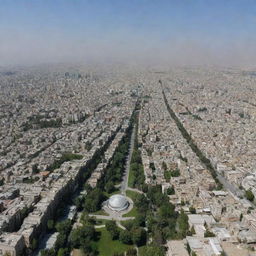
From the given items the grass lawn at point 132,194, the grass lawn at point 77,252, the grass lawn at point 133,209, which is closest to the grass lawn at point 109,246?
the grass lawn at point 77,252

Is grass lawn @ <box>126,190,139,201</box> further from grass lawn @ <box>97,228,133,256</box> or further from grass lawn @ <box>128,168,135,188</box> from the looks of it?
grass lawn @ <box>97,228,133,256</box>

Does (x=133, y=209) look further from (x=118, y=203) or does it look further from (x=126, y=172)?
(x=126, y=172)

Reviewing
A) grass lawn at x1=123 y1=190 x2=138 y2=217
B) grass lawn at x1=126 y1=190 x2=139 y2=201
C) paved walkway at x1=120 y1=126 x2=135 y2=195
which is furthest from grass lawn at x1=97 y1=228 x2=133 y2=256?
paved walkway at x1=120 y1=126 x2=135 y2=195

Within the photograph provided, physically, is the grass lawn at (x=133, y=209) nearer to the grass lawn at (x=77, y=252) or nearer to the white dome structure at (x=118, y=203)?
the white dome structure at (x=118, y=203)

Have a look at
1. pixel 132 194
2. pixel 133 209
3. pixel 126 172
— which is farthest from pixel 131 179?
pixel 133 209

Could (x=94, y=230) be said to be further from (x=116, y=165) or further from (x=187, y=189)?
(x=116, y=165)
